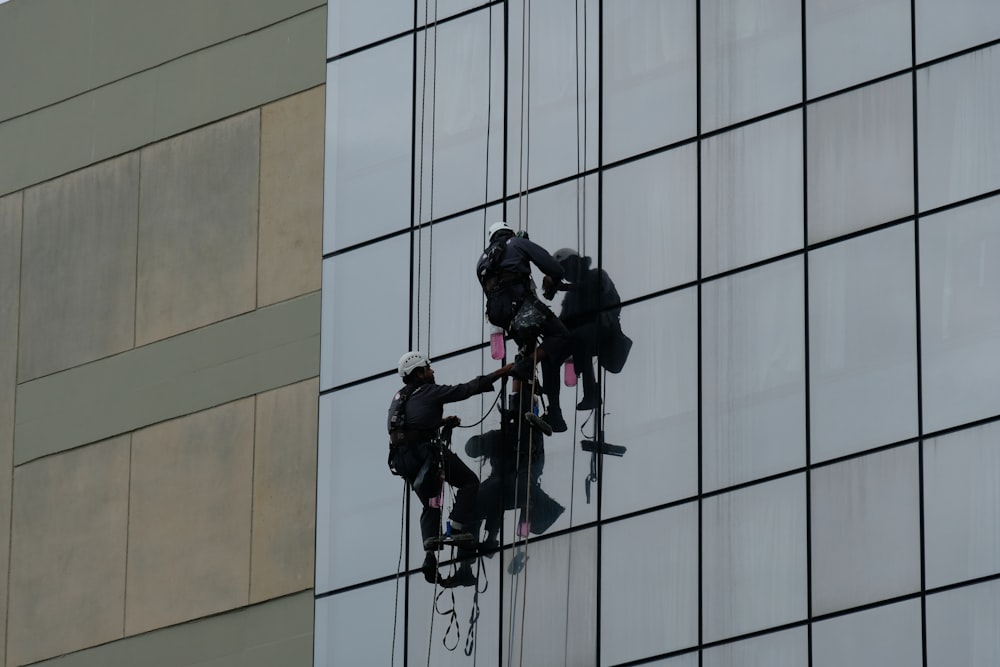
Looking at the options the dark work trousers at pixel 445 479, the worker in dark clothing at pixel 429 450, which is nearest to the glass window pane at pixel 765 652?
→ the worker in dark clothing at pixel 429 450

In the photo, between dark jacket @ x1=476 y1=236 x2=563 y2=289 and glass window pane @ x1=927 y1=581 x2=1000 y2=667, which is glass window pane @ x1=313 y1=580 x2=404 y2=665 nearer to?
dark jacket @ x1=476 y1=236 x2=563 y2=289

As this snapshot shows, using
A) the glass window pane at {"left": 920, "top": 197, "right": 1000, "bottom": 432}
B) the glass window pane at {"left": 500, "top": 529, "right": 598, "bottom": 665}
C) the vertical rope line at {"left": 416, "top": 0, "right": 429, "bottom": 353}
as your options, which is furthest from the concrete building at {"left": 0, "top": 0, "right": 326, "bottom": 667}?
the glass window pane at {"left": 920, "top": 197, "right": 1000, "bottom": 432}

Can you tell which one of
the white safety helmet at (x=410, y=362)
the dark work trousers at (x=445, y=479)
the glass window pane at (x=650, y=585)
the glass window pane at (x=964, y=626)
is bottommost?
the glass window pane at (x=964, y=626)

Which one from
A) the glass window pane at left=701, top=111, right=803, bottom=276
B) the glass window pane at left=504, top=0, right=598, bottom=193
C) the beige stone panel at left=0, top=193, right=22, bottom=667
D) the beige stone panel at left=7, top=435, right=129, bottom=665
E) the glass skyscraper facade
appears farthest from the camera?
the beige stone panel at left=0, top=193, right=22, bottom=667

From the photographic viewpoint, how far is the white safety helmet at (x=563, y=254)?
25.9 metres

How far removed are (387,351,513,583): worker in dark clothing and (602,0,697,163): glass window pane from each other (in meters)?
2.91

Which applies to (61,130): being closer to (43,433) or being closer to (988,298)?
(43,433)

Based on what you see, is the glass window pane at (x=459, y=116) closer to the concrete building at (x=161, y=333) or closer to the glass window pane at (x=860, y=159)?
the concrete building at (x=161, y=333)

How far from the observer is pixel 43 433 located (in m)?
30.7

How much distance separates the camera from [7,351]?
31.4 m

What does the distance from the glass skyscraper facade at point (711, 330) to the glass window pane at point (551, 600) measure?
0.09 feet

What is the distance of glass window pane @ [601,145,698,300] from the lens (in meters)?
25.1

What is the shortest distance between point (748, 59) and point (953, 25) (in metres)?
2.27

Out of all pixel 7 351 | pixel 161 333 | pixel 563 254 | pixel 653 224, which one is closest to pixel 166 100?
pixel 161 333
